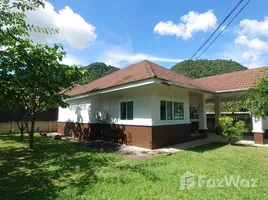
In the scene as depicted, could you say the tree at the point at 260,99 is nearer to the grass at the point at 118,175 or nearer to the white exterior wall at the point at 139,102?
the grass at the point at 118,175

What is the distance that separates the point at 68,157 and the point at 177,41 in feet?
26.5

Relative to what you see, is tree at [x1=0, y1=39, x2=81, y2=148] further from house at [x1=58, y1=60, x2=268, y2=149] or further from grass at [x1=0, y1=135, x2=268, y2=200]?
grass at [x1=0, y1=135, x2=268, y2=200]

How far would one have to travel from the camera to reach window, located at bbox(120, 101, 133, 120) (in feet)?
34.4

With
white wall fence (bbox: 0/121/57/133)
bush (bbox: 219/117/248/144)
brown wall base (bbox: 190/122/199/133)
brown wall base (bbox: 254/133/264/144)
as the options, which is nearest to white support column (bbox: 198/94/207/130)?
brown wall base (bbox: 190/122/199/133)

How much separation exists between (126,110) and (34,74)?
5.18m

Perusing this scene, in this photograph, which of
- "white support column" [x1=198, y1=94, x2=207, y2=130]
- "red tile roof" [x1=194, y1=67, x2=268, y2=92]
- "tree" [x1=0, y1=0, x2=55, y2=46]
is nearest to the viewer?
"tree" [x1=0, y1=0, x2=55, y2=46]

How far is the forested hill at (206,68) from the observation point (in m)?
33.3

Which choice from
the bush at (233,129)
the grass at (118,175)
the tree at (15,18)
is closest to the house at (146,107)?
the bush at (233,129)

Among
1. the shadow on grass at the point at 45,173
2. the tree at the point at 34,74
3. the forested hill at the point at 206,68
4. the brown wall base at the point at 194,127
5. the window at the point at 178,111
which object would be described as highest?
the forested hill at the point at 206,68

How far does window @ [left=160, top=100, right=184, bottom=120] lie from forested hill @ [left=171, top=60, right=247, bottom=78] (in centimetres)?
2259

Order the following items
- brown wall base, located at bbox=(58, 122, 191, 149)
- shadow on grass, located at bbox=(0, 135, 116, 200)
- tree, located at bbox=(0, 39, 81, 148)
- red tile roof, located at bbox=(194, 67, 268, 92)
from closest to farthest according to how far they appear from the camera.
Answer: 1. shadow on grass, located at bbox=(0, 135, 116, 200)
2. tree, located at bbox=(0, 39, 81, 148)
3. brown wall base, located at bbox=(58, 122, 191, 149)
4. red tile roof, located at bbox=(194, 67, 268, 92)

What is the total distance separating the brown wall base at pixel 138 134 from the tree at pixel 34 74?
10.5 feet

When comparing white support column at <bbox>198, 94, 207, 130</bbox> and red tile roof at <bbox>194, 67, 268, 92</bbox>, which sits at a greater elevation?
red tile roof at <bbox>194, 67, 268, 92</bbox>

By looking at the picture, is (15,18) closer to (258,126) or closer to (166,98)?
(166,98)
